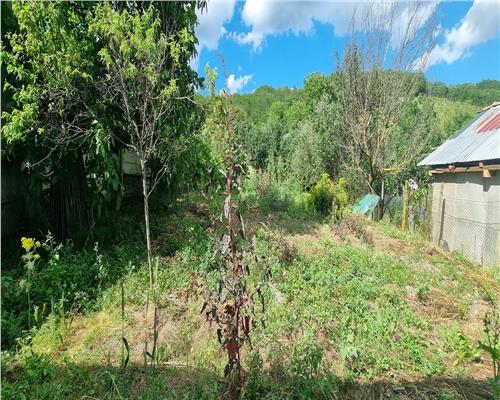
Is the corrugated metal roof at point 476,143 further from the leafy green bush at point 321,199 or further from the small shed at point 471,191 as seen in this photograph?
the leafy green bush at point 321,199

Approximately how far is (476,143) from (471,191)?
111 cm

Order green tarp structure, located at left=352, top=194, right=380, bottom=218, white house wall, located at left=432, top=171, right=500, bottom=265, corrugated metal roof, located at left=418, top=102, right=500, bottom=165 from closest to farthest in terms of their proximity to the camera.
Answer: white house wall, located at left=432, top=171, right=500, bottom=265 < corrugated metal roof, located at left=418, top=102, right=500, bottom=165 < green tarp structure, located at left=352, top=194, right=380, bottom=218

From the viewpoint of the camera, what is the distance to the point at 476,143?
7.30 m

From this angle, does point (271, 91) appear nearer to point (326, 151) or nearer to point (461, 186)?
point (326, 151)

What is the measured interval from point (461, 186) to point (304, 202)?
3.57m

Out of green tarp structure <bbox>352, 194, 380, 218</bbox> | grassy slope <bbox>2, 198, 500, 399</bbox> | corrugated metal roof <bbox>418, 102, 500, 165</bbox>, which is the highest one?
corrugated metal roof <bbox>418, 102, 500, 165</bbox>

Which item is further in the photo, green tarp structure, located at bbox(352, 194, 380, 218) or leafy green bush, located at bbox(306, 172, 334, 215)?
green tarp structure, located at bbox(352, 194, 380, 218)

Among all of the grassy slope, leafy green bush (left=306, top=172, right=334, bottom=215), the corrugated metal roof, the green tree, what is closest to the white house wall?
the corrugated metal roof

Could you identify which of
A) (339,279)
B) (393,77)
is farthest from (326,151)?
(339,279)

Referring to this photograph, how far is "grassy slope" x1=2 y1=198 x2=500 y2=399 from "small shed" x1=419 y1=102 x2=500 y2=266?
155 centimetres

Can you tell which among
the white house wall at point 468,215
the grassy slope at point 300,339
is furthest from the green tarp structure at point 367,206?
the grassy slope at point 300,339

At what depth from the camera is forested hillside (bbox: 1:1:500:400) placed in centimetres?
245

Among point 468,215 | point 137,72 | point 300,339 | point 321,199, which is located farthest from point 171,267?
point 468,215

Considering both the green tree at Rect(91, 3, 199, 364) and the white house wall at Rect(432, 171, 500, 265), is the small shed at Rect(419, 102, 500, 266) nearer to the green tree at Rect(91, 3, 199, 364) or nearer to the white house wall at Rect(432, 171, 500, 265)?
the white house wall at Rect(432, 171, 500, 265)
